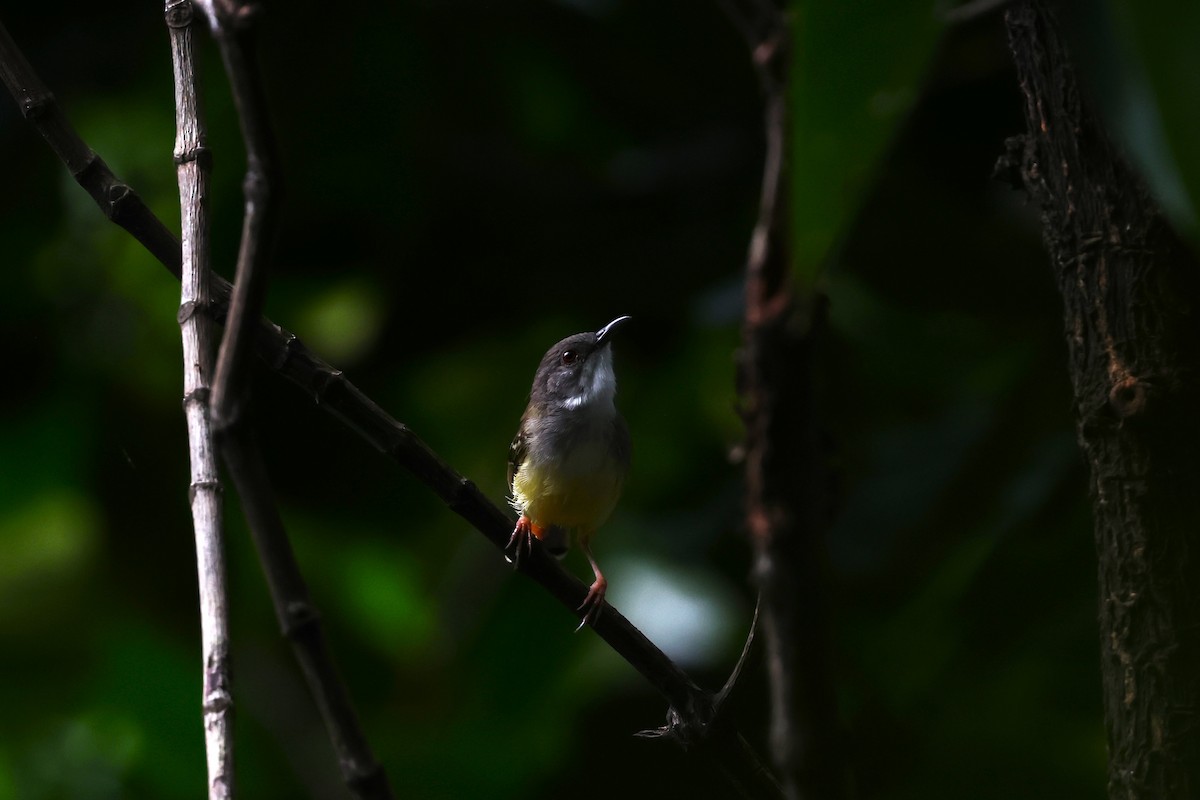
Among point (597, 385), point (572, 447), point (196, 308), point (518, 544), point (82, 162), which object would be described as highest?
point (597, 385)

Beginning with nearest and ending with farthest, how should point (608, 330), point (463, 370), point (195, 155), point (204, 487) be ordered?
point (204, 487)
point (195, 155)
point (608, 330)
point (463, 370)

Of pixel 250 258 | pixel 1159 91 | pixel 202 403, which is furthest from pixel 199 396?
pixel 1159 91

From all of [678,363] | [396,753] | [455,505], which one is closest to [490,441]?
[678,363]

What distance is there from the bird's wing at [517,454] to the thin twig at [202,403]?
2912 mm

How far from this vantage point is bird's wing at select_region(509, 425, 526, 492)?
509cm

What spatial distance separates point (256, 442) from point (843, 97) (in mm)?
705

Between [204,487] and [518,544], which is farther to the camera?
[518,544]

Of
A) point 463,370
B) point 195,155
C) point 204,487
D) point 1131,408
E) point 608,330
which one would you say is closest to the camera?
point 204,487

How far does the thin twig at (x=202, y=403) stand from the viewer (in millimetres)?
1800

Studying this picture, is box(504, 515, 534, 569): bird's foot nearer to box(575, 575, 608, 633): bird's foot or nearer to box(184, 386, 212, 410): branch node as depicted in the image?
box(575, 575, 608, 633): bird's foot

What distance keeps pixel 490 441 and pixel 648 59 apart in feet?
6.89

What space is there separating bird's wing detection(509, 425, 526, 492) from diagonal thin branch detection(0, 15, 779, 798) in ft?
8.19

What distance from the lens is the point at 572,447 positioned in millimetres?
4809

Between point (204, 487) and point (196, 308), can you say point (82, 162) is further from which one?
point (204, 487)
